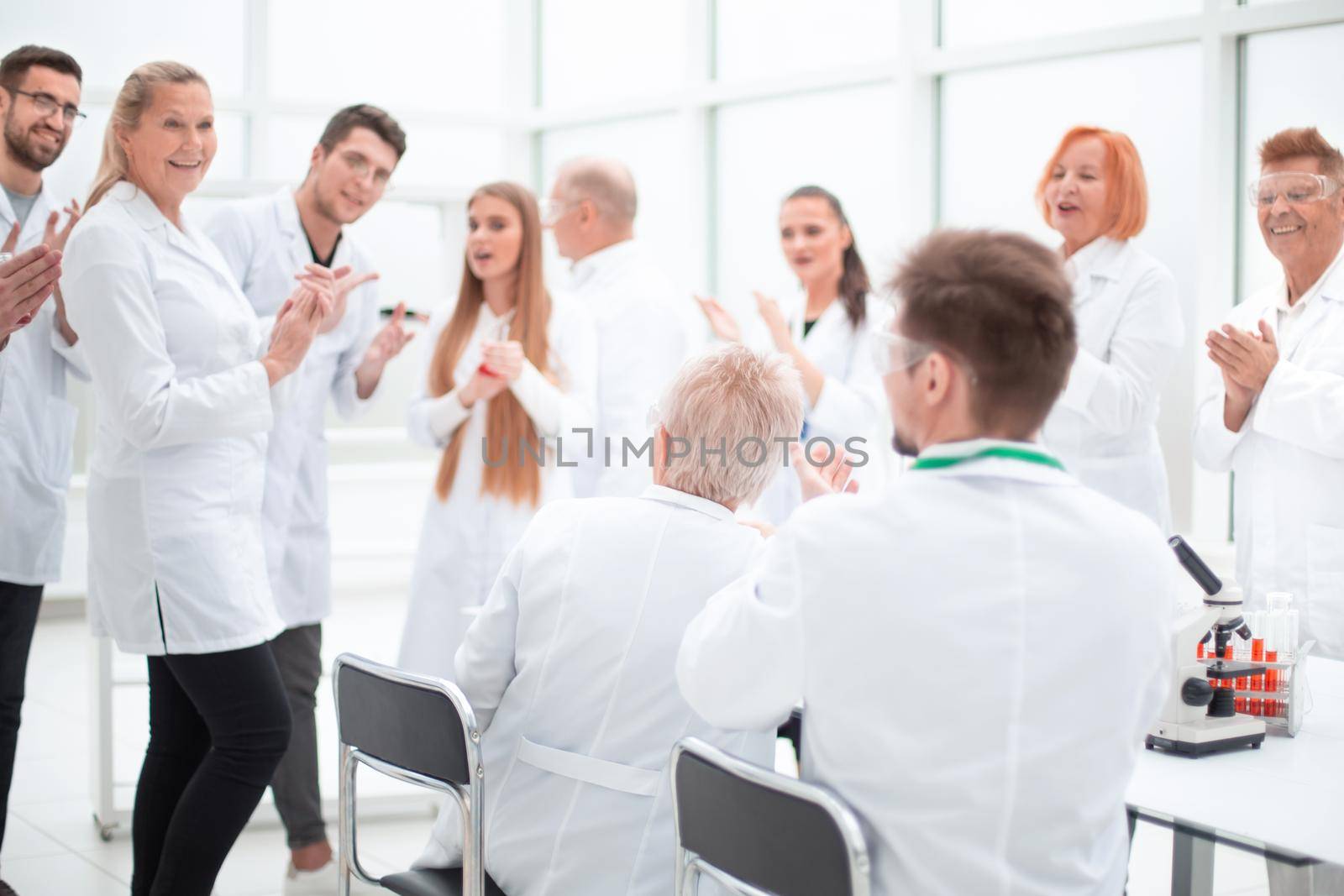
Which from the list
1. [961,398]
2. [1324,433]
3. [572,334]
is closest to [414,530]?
[572,334]

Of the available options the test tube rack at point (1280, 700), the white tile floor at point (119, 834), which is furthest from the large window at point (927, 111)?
the test tube rack at point (1280, 700)

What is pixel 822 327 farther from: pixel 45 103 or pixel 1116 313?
pixel 45 103

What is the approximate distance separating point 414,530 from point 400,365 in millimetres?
898

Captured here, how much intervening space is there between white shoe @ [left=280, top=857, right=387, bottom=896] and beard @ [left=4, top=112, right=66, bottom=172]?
5.46 ft

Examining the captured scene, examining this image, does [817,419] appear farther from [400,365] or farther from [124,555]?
[400,365]

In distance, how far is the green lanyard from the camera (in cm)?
131

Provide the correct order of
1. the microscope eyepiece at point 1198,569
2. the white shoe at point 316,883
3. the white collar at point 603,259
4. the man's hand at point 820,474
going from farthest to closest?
the white collar at point 603,259, the white shoe at point 316,883, the man's hand at point 820,474, the microscope eyepiece at point 1198,569

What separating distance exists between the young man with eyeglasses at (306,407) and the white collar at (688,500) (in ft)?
4.48

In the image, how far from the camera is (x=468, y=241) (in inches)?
129

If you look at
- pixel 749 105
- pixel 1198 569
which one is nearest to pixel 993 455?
pixel 1198 569

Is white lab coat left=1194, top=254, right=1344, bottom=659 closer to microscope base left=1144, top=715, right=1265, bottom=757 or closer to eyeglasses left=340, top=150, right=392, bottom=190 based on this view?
microscope base left=1144, top=715, right=1265, bottom=757

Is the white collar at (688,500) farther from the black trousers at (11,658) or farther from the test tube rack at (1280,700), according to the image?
the black trousers at (11,658)

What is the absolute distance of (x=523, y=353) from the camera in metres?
3.25

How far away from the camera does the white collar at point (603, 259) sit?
3.66m
